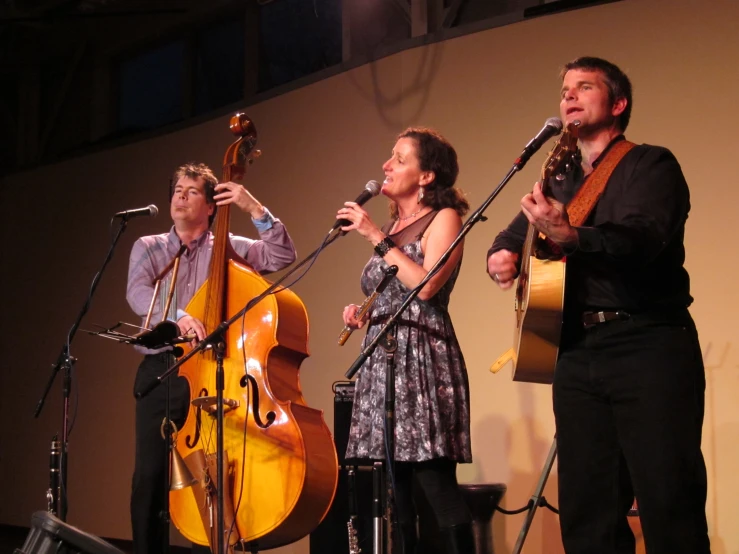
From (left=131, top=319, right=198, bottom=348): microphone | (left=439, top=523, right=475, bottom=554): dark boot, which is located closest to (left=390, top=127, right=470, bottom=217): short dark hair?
(left=131, top=319, right=198, bottom=348): microphone

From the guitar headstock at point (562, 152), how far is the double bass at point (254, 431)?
1.10 m

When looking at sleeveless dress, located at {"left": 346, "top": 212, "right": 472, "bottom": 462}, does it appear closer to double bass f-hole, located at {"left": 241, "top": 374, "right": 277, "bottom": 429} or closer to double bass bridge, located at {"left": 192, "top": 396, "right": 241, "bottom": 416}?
double bass f-hole, located at {"left": 241, "top": 374, "right": 277, "bottom": 429}

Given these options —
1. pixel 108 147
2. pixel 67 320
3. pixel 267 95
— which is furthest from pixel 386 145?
pixel 67 320

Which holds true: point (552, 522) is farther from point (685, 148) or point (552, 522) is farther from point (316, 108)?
point (316, 108)

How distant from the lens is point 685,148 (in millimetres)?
4016

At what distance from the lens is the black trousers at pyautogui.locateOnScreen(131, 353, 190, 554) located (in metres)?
3.22

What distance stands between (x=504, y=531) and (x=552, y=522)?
0.94 feet

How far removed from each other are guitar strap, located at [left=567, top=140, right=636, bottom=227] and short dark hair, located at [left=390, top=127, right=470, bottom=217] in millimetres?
768

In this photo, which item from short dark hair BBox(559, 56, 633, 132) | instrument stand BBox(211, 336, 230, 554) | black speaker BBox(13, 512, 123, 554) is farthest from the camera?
instrument stand BBox(211, 336, 230, 554)

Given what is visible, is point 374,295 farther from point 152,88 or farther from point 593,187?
point 152,88

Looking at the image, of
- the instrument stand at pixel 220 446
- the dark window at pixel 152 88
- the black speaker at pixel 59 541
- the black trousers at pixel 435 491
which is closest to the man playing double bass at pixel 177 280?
the instrument stand at pixel 220 446

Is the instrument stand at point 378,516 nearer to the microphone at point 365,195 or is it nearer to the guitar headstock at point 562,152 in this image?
the microphone at point 365,195

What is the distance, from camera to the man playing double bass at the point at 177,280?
3.21m

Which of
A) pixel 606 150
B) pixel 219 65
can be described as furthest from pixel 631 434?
pixel 219 65
